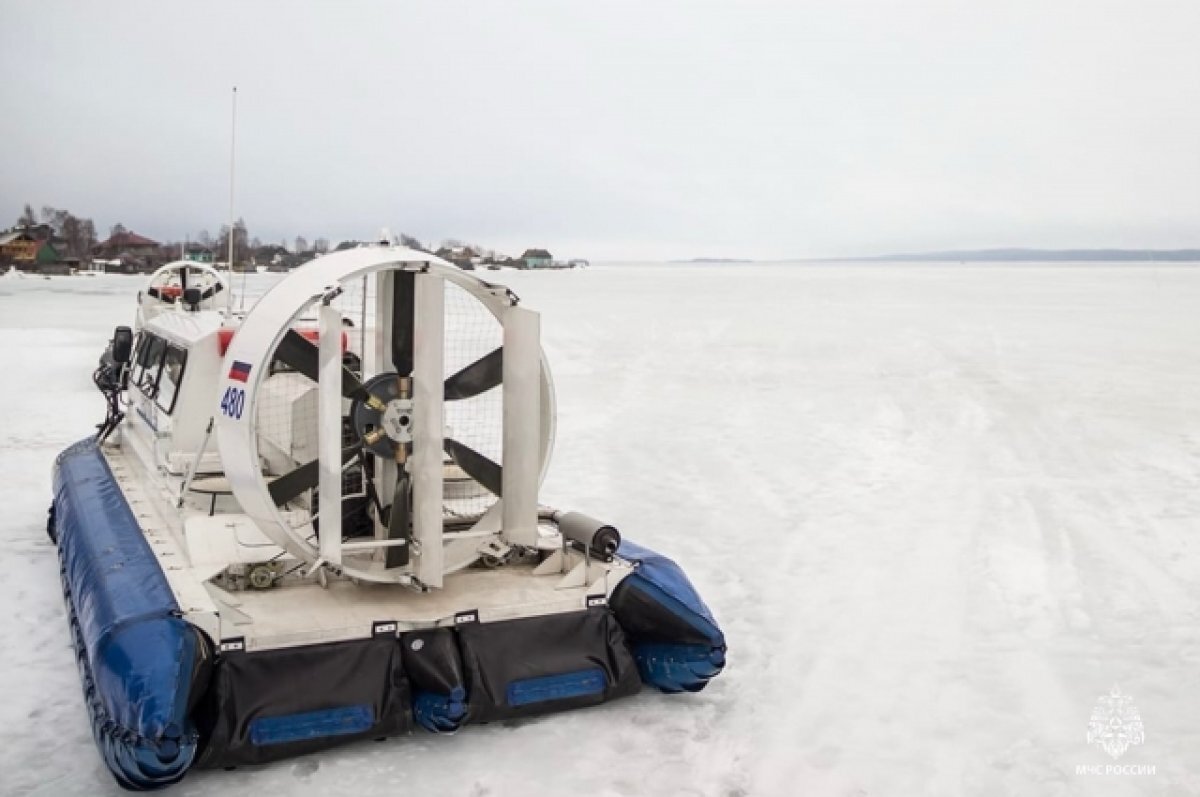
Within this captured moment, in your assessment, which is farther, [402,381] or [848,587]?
[848,587]

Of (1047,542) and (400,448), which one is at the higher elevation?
(400,448)

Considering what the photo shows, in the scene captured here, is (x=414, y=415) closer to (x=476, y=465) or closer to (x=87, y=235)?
(x=476, y=465)

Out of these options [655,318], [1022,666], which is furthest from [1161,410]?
[655,318]

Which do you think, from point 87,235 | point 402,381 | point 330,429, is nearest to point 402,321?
point 402,381

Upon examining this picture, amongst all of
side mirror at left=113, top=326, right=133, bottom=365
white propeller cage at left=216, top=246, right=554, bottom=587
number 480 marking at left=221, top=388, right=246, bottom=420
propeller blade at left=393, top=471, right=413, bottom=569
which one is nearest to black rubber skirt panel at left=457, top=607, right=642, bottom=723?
white propeller cage at left=216, top=246, right=554, bottom=587

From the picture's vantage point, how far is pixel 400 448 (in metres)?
4.16

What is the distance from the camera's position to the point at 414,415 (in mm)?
4098

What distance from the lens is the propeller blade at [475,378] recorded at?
4395 mm

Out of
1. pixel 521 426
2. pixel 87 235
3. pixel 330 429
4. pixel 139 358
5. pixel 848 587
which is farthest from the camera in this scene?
pixel 87 235

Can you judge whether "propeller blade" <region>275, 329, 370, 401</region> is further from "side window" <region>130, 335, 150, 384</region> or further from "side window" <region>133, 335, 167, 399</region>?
"side window" <region>130, 335, 150, 384</region>

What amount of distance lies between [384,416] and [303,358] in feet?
1.31

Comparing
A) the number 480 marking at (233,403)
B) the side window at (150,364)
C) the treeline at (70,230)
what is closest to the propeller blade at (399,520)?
the number 480 marking at (233,403)

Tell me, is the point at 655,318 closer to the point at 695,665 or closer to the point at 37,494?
the point at 37,494

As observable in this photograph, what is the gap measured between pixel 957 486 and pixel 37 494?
254 inches
